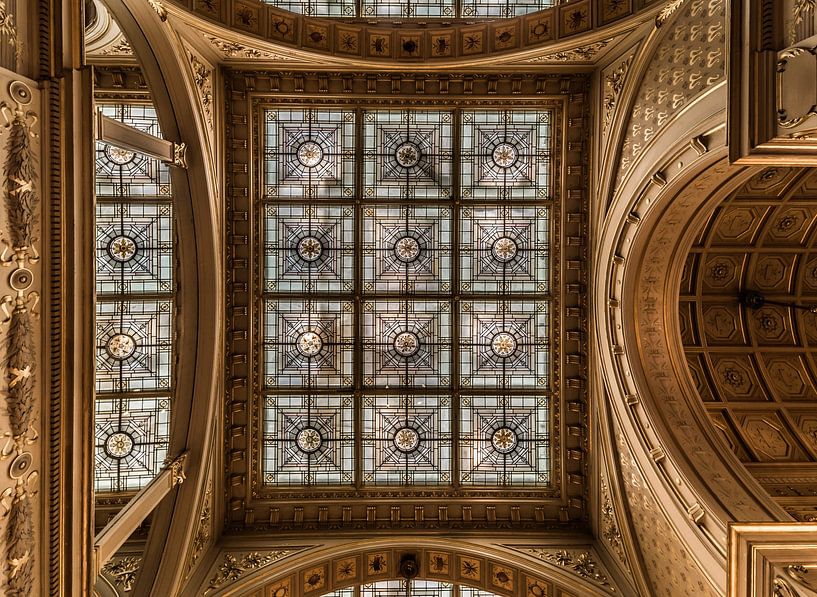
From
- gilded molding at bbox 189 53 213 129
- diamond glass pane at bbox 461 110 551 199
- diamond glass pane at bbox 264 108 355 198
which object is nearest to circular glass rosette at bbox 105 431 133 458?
diamond glass pane at bbox 264 108 355 198

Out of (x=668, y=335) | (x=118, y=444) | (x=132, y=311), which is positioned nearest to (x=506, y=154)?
(x=668, y=335)

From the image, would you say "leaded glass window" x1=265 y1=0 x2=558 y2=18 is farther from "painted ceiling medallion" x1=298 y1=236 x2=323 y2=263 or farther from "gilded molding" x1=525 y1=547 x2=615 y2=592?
"gilded molding" x1=525 y1=547 x2=615 y2=592

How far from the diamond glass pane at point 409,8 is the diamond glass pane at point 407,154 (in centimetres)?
252

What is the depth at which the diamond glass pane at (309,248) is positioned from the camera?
1445cm

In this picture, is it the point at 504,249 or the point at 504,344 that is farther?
the point at 504,344

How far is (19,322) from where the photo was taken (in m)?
6.52

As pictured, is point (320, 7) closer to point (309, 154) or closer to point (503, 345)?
point (309, 154)

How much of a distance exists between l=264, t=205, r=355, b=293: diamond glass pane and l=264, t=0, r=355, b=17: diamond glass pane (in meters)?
5.16

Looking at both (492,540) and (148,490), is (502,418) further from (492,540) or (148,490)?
(148,490)

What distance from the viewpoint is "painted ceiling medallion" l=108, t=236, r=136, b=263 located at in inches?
541

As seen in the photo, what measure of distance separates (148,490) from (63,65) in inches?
329

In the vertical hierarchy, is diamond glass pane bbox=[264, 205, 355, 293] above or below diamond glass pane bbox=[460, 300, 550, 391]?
above

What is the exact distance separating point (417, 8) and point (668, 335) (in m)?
10.8

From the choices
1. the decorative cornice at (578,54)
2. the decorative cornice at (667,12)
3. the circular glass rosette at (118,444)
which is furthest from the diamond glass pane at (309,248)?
the decorative cornice at (667,12)
